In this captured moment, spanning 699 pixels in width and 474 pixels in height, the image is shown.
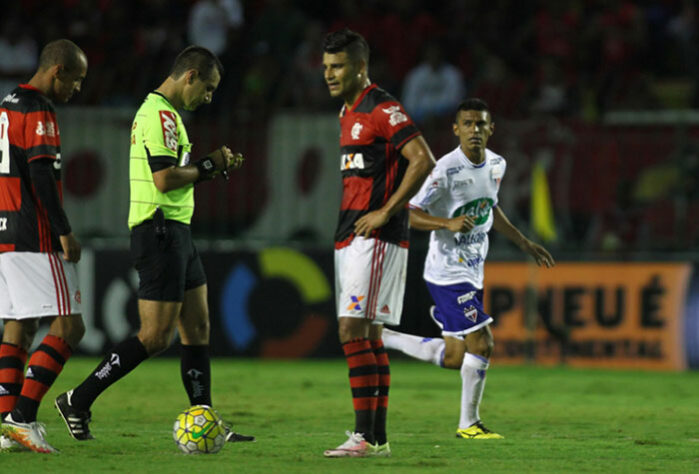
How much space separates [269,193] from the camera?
14.7m

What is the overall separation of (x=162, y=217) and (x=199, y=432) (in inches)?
49.3

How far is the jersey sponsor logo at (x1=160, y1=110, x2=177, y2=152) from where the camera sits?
7246mm

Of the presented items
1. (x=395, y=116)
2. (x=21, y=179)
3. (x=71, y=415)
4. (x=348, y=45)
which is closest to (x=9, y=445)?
(x=71, y=415)

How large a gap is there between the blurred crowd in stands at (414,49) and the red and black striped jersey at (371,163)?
7.30 m

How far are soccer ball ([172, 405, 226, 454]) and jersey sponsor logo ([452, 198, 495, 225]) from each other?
8.86 feet

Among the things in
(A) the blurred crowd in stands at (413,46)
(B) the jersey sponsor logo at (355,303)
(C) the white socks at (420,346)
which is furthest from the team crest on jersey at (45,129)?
(A) the blurred crowd in stands at (413,46)

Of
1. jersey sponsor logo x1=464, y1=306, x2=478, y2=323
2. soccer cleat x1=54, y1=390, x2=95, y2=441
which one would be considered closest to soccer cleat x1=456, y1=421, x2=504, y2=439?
jersey sponsor logo x1=464, y1=306, x2=478, y2=323

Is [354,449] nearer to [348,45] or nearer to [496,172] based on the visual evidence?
[348,45]

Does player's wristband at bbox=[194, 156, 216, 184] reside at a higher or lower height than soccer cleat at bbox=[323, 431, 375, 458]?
higher

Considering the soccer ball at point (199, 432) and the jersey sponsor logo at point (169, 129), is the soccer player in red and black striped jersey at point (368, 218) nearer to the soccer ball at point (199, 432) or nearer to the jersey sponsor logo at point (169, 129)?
the soccer ball at point (199, 432)

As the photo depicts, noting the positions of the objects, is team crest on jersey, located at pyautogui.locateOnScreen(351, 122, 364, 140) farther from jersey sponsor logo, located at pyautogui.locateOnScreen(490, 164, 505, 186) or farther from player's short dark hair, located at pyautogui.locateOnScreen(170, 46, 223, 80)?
jersey sponsor logo, located at pyautogui.locateOnScreen(490, 164, 505, 186)

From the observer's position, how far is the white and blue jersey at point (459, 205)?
894cm

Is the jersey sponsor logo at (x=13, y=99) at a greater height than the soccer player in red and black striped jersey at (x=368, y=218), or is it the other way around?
the jersey sponsor logo at (x=13, y=99)

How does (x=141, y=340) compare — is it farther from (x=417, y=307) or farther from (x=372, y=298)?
(x=417, y=307)
